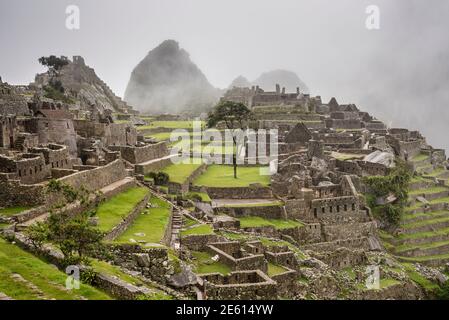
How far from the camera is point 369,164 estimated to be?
44.7 metres

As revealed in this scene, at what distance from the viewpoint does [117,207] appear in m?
25.8

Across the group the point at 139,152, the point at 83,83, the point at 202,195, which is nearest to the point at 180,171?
the point at 139,152

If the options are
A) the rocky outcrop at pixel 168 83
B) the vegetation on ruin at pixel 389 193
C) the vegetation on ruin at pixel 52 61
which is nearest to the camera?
the vegetation on ruin at pixel 389 193

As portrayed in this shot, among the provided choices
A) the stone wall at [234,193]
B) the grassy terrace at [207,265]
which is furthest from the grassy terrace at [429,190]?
the grassy terrace at [207,265]

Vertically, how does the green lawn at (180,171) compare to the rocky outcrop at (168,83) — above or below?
below

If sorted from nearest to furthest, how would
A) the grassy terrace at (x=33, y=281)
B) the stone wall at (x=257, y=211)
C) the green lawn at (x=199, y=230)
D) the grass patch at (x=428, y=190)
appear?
1. the grassy terrace at (x=33, y=281)
2. the green lawn at (x=199, y=230)
3. the stone wall at (x=257, y=211)
4. the grass patch at (x=428, y=190)

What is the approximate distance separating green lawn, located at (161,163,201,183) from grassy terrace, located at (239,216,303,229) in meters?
5.15

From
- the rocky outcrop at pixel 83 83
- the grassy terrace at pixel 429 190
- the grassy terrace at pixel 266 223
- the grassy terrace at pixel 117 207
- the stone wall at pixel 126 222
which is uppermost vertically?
the rocky outcrop at pixel 83 83

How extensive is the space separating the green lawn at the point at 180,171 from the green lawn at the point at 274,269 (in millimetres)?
11023

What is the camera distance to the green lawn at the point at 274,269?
25188 millimetres

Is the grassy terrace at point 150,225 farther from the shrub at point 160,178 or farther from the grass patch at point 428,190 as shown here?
the grass patch at point 428,190

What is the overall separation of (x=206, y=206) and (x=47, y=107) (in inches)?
466

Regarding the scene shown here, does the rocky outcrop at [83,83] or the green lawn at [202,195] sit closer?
the green lawn at [202,195]

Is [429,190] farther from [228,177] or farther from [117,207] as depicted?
[117,207]
